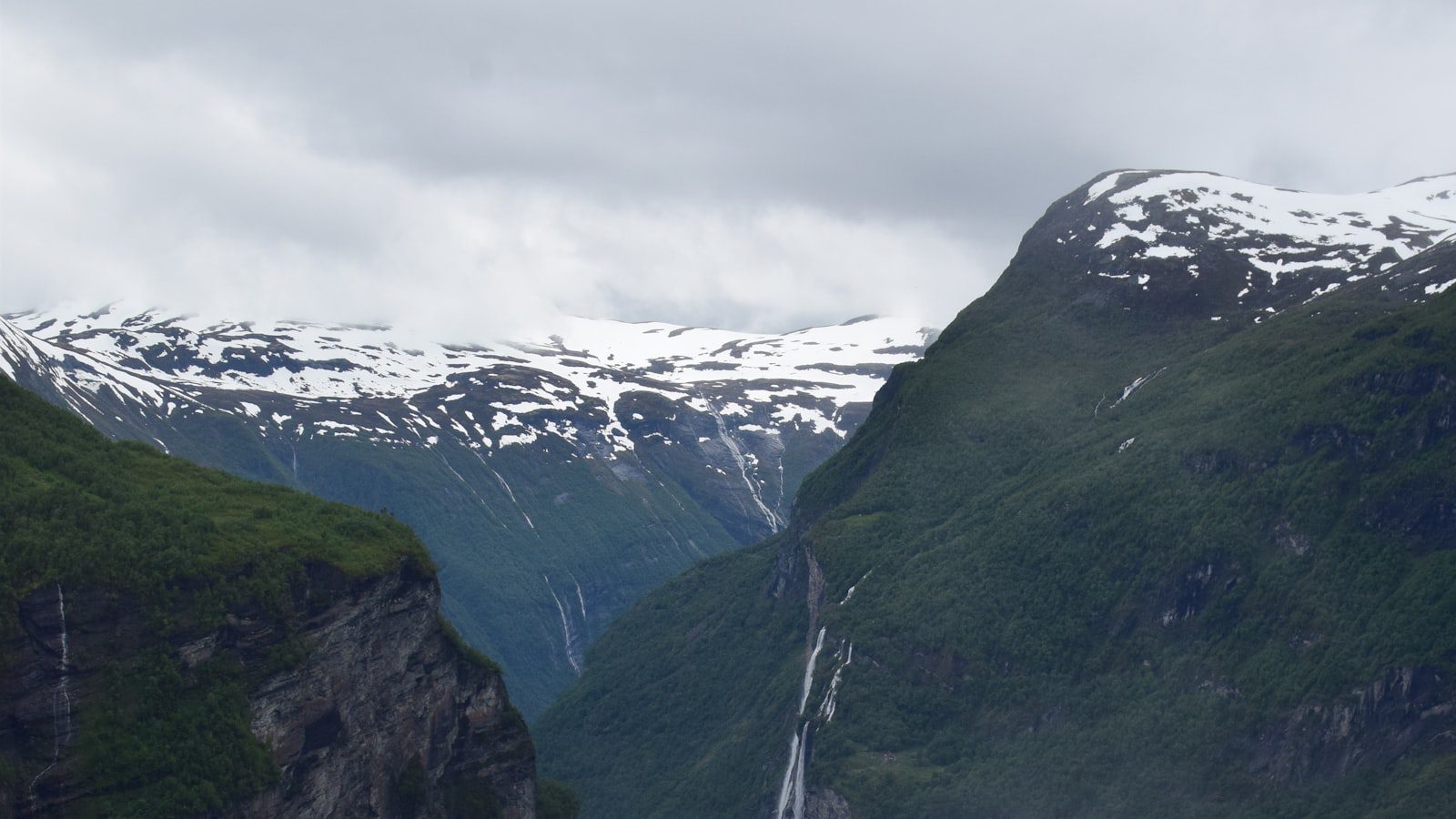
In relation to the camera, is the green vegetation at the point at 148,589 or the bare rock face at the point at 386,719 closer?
the green vegetation at the point at 148,589

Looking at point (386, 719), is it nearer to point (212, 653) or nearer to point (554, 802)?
point (212, 653)

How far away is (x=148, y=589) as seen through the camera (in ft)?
354

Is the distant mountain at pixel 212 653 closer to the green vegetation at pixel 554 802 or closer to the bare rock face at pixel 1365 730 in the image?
the green vegetation at pixel 554 802

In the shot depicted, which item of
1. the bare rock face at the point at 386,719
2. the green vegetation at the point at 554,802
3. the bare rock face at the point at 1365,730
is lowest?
the green vegetation at the point at 554,802

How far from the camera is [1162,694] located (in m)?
188

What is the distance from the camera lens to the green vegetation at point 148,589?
4033 inches

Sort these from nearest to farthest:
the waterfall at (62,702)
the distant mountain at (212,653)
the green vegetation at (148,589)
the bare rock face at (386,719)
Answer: the waterfall at (62,702), the distant mountain at (212,653), the green vegetation at (148,589), the bare rock face at (386,719)

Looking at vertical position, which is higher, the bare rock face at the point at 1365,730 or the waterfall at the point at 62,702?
the waterfall at the point at 62,702

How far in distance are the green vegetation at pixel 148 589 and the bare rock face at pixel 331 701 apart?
25.2 inches

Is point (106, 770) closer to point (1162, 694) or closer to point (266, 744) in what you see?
point (266, 744)

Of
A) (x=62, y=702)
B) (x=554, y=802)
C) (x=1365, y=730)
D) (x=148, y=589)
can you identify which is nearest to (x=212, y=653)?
(x=148, y=589)

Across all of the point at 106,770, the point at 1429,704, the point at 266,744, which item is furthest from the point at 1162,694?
the point at 106,770

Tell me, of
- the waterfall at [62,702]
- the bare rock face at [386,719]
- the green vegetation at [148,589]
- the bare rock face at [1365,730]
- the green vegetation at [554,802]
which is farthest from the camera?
the green vegetation at [554,802]

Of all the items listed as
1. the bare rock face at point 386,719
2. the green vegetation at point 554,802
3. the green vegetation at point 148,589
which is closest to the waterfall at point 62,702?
the green vegetation at point 148,589
